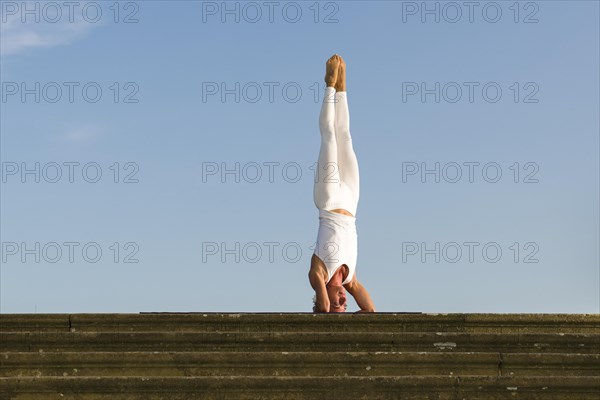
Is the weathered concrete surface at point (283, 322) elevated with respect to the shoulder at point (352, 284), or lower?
lower

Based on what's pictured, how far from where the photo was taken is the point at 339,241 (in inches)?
504

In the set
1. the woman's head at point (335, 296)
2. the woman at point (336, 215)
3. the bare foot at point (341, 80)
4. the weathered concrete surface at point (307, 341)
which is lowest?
the weathered concrete surface at point (307, 341)

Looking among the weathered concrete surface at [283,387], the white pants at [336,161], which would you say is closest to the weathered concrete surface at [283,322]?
the weathered concrete surface at [283,387]

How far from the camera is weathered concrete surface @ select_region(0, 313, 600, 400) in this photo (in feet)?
25.7

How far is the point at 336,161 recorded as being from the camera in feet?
43.3

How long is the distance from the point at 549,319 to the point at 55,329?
4.86m

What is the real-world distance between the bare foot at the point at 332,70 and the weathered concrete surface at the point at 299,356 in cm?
498

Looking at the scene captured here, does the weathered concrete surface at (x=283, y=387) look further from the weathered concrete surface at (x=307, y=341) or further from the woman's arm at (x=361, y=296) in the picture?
the woman's arm at (x=361, y=296)

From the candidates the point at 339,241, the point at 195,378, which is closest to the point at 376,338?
the point at 195,378

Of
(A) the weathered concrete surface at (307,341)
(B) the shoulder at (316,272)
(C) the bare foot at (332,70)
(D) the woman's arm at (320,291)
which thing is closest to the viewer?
(A) the weathered concrete surface at (307,341)

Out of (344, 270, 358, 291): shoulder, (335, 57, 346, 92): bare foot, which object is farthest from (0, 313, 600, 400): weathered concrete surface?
(335, 57, 346, 92): bare foot

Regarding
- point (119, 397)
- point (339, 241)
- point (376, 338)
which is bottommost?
point (119, 397)

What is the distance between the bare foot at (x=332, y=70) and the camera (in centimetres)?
1359

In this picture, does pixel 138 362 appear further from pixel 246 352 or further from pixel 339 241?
pixel 339 241
